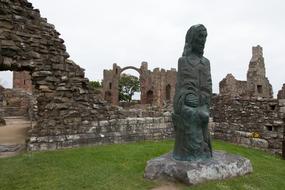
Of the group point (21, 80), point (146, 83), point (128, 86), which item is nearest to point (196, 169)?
point (21, 80)

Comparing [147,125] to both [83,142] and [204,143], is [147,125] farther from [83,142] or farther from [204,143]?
[204,143]

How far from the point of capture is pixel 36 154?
26.4ft

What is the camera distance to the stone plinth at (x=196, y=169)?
541 centimetres

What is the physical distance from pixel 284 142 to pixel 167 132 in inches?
156

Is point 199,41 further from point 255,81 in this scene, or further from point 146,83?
point 146,83

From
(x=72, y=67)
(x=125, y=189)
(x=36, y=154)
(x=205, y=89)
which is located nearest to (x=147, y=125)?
(x=72, y=67)

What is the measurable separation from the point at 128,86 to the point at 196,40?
4509 centimetres

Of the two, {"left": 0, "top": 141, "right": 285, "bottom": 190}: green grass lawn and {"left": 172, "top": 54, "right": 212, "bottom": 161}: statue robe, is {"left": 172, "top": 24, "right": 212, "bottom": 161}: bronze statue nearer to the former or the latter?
{"left": 172, "top": 54, "right": 212, "bottom": 161}: statue robe

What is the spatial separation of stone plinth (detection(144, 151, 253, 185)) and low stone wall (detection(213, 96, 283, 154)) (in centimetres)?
505

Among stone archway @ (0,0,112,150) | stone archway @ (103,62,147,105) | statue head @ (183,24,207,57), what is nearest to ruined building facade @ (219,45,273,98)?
stone archway @ (103,62,147,105)

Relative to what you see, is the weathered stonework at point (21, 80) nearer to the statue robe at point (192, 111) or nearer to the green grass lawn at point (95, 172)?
the green grass lawn at point (95, 172)

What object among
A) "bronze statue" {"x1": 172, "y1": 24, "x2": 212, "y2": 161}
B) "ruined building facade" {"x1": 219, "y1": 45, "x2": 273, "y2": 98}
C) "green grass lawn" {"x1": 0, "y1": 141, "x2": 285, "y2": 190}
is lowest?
"green grass lawn" {"x1": 0, "y1": 141, "x2": 285, "y2": 190}

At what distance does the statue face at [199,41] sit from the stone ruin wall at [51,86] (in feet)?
15.0

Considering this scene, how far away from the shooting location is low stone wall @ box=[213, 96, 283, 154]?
1071 centimetres
